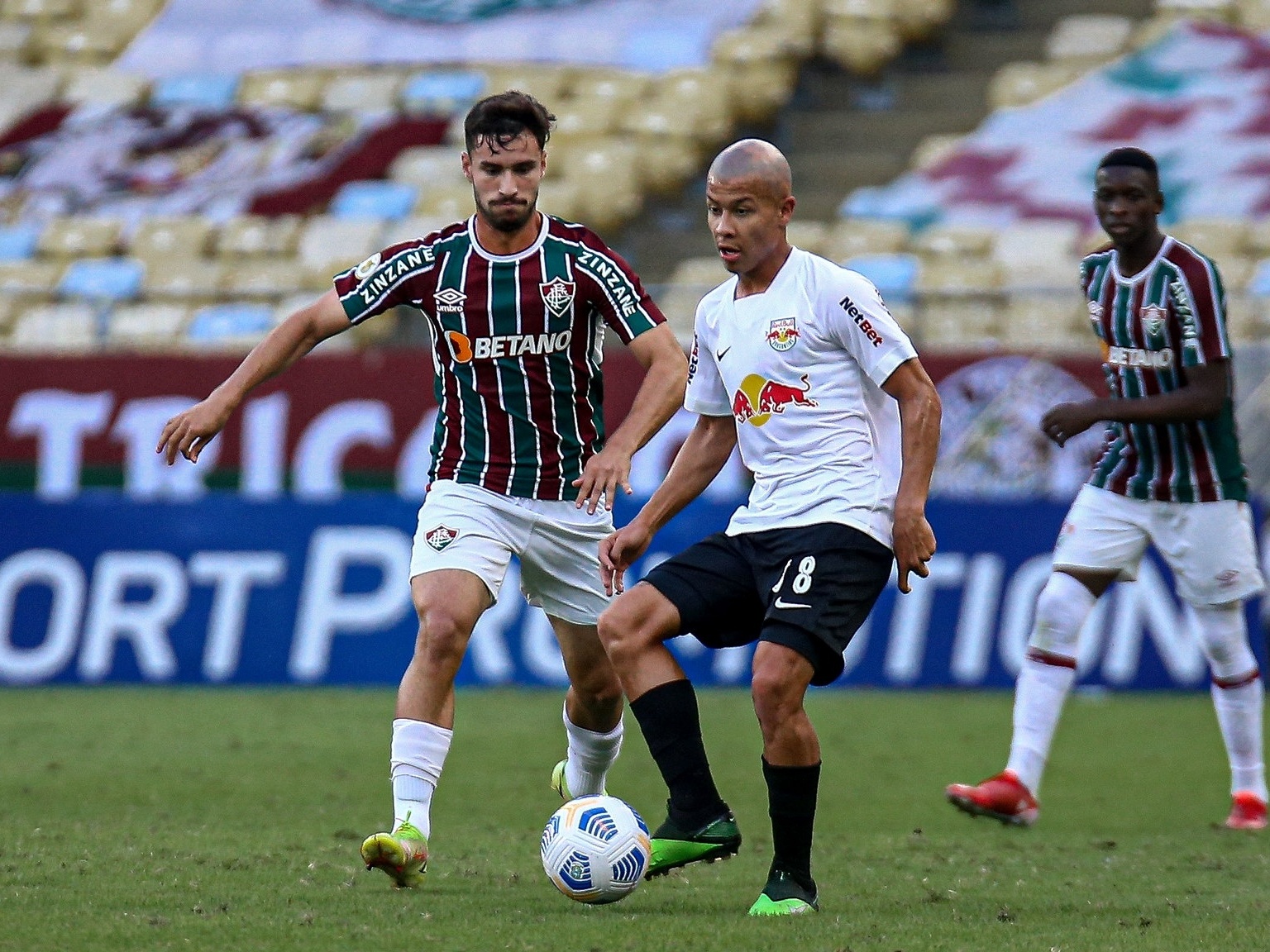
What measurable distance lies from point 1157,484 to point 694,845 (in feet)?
9.68

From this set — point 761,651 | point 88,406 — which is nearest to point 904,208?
point 88,406

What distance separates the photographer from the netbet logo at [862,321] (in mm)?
5312

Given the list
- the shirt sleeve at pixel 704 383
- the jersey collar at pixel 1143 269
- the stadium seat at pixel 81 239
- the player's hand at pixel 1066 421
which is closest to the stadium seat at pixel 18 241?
the stadium seat at pixel 81 239

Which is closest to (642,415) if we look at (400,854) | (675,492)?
(675,492)

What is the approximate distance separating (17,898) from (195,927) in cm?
70

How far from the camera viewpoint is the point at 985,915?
518 cm

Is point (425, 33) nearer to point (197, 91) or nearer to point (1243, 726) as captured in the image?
point (197, 91)

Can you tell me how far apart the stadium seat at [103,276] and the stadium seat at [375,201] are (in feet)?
6.61

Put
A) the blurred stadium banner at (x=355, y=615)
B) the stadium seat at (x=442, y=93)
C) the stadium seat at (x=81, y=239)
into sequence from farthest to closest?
the stadium seat at (x=442, y=93)
the stadium seat at (x=81, y=239)
the blurred stadium banner at (x=355, y=615)

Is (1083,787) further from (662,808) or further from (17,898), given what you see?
(17,898)

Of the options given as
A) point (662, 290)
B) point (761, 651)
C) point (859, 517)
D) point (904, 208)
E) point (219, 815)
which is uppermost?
point (904, 208)

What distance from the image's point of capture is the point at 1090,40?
2006 cm

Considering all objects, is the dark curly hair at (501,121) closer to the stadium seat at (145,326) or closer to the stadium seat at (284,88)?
the stadium seat at (145,326)

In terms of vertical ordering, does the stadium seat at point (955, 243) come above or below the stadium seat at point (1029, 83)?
below
